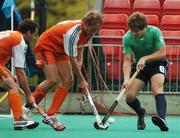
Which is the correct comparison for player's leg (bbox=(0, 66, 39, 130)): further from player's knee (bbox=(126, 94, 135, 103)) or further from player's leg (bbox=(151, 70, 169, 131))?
player's leg (bbox=(151, 70, 169, 131))

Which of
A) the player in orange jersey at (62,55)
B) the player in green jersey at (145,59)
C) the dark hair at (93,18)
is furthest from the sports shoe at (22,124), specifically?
the dark hair at (93,18)

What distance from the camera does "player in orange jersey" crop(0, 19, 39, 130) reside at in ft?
35.0

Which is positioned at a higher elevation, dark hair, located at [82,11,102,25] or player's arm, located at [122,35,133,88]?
dark hair, located at [82,11,102,25]

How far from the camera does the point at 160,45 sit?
36.0 ft

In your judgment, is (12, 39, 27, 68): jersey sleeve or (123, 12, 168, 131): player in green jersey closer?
(12, 39, 27, 68): jersey sleeve

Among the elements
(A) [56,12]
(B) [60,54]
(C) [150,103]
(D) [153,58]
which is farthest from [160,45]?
(A) [56,12]

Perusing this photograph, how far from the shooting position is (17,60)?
1062cm

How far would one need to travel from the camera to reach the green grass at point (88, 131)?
32.8ft

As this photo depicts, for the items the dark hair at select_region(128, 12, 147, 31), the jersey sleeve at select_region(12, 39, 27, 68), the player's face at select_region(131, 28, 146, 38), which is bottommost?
the jersey sleeve at select_region(12, 39, 27, 68)

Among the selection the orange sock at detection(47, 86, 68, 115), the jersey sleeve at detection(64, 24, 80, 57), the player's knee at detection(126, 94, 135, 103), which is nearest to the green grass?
the orange sock at detection(47, 86, 68, 115)

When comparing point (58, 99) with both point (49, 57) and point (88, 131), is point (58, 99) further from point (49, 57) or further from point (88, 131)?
point (88, 131)

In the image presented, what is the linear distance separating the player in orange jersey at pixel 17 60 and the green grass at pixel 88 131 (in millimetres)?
190

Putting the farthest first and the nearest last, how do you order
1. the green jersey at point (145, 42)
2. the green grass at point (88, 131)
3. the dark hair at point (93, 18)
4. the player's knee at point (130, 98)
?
the player's knee at point (130, 98) < the green jersey at point (145, 42) < the dark hair at point (93, 18) < the green grass at point (88, 131)

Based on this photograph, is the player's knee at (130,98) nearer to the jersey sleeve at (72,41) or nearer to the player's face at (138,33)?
the player's face at (138,33)
